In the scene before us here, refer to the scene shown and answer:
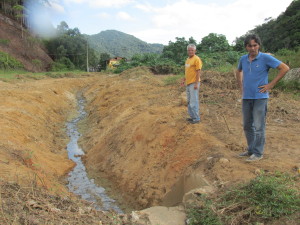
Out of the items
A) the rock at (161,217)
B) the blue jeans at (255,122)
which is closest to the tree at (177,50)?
the blue jeans at (255,122)

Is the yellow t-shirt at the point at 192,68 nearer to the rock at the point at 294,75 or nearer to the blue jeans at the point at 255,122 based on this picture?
the blue jeans at the point at 255,122

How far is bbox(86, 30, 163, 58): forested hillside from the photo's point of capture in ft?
348

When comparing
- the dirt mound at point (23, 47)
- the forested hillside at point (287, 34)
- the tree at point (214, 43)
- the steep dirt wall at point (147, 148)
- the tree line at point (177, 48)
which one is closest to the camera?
the steep dirt wall at point (147, 148)

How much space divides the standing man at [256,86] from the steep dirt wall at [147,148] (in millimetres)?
949

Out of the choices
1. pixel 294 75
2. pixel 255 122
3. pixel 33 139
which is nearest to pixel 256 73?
pixel 255 122

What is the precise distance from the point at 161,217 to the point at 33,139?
5.81 meters

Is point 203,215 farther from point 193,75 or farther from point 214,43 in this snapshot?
point 214,43

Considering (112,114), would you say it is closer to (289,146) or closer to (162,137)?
(162,137)

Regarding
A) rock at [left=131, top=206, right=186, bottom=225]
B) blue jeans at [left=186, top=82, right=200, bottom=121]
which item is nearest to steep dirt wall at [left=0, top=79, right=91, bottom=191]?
rock at [left=131, top=206, right=186, bottom=225]

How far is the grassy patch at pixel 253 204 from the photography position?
120 inches

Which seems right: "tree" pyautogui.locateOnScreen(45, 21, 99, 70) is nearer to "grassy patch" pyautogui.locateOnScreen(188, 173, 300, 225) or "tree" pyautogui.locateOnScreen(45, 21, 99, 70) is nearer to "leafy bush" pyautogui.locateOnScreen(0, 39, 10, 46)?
"leafy bush" pyautogui.locateOnScreen(0, 39, 10, 46)

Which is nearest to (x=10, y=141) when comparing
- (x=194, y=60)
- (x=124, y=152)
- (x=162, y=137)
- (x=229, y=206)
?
(x=124, y=152)

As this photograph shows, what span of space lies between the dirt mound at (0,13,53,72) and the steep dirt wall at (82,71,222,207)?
78.4 feet

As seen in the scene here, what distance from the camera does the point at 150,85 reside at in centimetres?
1419
